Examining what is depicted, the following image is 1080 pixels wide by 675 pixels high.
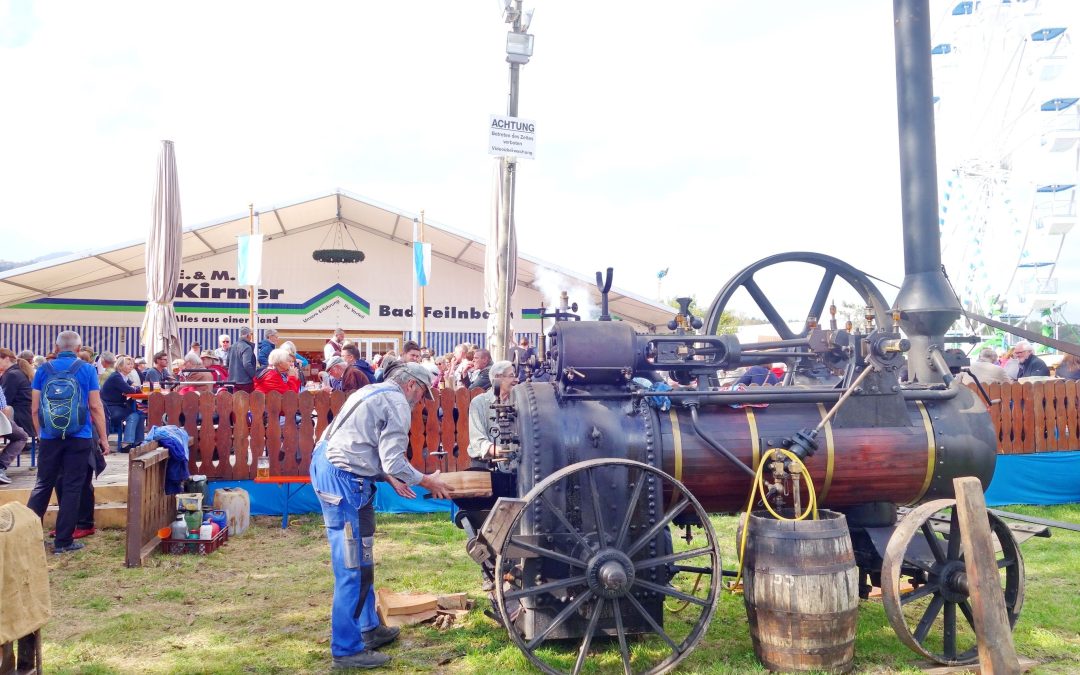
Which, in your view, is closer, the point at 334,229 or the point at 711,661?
the point at 711,661

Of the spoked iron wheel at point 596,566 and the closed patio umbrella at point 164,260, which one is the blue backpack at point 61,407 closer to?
the spoked iron wheel at point 596,566

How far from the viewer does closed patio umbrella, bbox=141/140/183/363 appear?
12.2 m

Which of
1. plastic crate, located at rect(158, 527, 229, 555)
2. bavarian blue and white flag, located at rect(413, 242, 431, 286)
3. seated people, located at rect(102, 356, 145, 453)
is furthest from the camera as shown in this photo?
bavarian blue and white flag, located at rect(413, 242, 431, 286)

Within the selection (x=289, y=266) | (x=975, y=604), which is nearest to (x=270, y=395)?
(x=975, y=604)

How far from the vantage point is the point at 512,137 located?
8.52m

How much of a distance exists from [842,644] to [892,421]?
1.46 m

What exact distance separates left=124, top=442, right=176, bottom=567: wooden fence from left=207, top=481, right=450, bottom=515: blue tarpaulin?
2.91 ft

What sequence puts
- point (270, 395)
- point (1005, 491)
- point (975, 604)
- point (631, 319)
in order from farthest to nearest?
point (631, 319)
point (1005, 491)
point (270, 395)
point (975, 604)

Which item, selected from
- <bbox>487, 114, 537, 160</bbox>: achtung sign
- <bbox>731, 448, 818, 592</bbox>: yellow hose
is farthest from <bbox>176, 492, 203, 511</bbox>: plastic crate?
<bbox>731, 448, 818, 592</bbox>: yellow hose

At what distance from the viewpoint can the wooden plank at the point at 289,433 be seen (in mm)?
8180

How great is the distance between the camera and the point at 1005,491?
8.86 metres

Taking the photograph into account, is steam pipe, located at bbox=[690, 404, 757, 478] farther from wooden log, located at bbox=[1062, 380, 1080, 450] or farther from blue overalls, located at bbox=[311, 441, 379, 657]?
wooden log, located at bbox=[1062, 380, 1080, 450]

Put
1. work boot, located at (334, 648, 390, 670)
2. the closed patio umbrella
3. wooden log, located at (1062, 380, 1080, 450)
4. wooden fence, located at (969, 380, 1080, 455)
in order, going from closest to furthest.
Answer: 1. work boot, located at (334, 648, 390, 670)
2. wooden fence, located at (969, 380, 1080, 455)
3. wooden log, located at (1062, 380, 1080, 450)
4. the closed patio umbrella

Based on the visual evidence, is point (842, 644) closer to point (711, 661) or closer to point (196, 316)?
point (711, 661)
